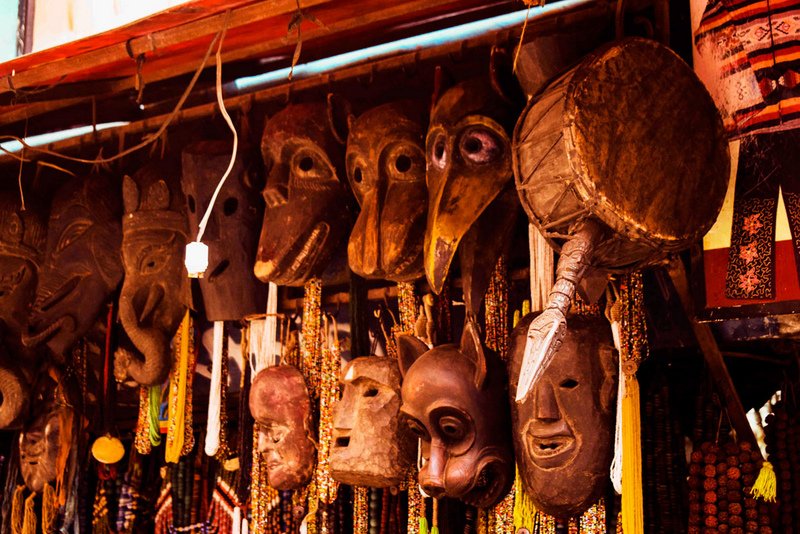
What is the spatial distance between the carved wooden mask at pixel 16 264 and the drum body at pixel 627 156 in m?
1.85

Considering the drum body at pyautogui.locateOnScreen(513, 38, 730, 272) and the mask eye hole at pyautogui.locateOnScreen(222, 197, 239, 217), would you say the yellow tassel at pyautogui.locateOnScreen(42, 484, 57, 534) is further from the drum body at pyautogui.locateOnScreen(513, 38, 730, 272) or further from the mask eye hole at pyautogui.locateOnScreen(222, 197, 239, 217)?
the drum body at pyautogui.locateOnScreen(513, 38, 730, 272)

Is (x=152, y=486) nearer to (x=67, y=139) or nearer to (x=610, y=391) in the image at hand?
(x=67, y=139)

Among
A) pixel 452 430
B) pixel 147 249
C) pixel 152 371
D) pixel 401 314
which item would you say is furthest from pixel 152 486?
pixel 452 430

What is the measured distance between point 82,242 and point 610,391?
169 cm

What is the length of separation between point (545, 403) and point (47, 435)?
189 centimetres

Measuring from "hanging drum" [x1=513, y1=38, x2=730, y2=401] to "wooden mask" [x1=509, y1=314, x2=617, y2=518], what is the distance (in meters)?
0.23

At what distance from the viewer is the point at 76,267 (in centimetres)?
329

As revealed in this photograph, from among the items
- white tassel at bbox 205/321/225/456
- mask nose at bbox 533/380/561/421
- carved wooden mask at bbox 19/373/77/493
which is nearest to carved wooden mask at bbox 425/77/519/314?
mask nose at bbox 533/380/561/421

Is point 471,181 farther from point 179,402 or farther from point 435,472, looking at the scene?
point 179,402

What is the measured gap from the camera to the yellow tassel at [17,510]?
368 centimetres

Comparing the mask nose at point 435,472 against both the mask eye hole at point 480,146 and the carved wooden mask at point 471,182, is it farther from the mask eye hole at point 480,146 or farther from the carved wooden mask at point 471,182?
the mask eye hole at point 480,146

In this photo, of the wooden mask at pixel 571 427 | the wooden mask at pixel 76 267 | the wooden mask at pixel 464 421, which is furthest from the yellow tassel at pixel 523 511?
the wooden mask at pixel 76 267

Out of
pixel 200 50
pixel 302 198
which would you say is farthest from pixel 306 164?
pixel 200 50

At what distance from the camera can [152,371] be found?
3.20 m
